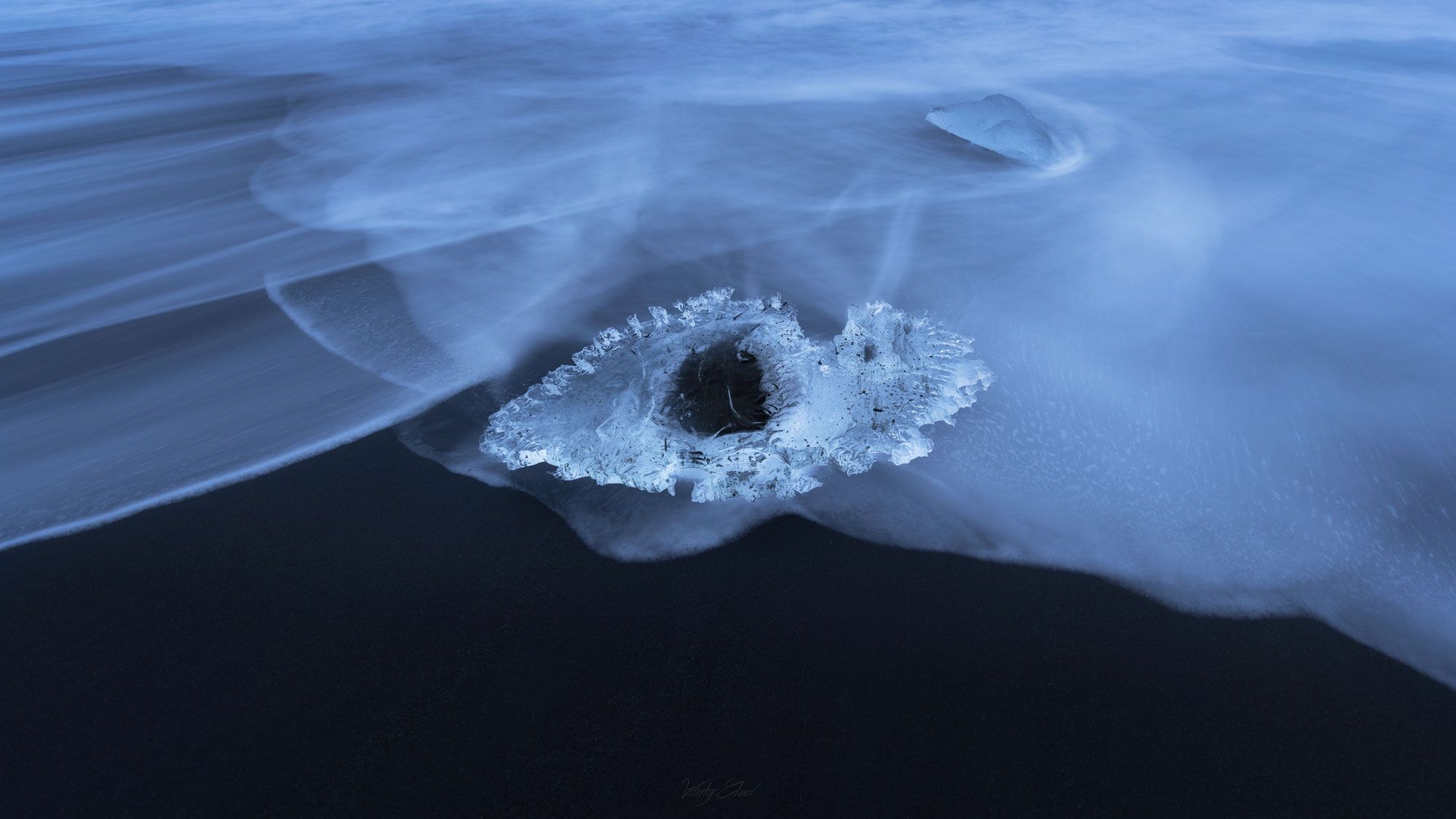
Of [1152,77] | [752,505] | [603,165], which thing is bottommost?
[752,505]

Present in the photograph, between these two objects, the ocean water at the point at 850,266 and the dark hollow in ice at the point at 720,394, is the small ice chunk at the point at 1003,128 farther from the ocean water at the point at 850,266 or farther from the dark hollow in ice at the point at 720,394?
the dark hollow in ice at the point at 720,394

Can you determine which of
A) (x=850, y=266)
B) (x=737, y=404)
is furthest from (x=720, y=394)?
(x=850, y=266)

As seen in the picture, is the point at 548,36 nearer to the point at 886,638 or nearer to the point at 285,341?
the point at 285,341

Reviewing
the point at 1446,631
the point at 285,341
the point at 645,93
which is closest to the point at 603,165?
the point at 645,93

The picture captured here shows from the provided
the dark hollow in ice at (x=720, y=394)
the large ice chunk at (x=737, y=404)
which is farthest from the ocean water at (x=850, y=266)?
the dark hollow in ice at (x=720, y=394)

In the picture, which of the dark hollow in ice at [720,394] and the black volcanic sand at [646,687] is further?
the dark hollow in ice at [720,394]

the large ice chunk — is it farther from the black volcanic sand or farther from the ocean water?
the black volcanic sand

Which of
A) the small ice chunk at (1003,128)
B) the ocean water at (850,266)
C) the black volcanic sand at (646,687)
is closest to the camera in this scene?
the black volcanic sand at (646,687)
